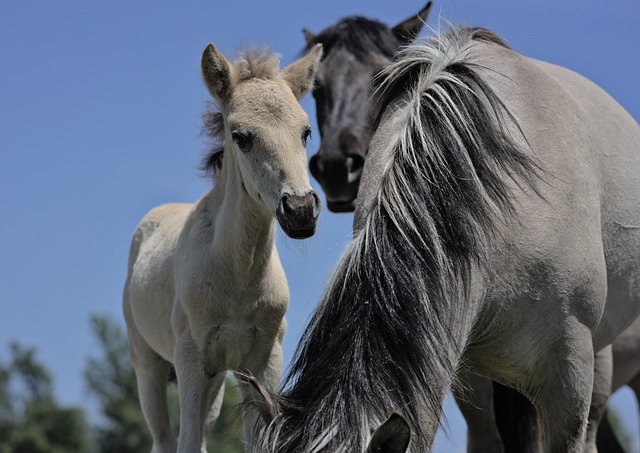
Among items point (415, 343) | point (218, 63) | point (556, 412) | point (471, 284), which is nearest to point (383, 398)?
point (415, 343)

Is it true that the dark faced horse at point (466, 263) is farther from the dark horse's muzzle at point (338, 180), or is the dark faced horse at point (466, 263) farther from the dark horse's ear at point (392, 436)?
the dark horse's muzzle at point (338, 180)

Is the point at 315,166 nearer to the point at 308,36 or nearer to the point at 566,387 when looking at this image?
the point at 308,36

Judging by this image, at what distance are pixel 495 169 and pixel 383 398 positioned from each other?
1121 millimetres

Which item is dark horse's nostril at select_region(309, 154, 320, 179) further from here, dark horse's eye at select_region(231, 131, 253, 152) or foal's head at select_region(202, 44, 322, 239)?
dark horse's eye at select_region(231, 131, 253, 152)

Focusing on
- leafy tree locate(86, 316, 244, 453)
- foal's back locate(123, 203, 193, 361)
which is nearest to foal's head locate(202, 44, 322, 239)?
foal's back locate(123, 203, 193, 361)

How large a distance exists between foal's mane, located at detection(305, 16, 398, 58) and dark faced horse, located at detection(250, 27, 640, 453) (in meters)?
2.83

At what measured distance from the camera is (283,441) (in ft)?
9.11

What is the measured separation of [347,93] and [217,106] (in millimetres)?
1802

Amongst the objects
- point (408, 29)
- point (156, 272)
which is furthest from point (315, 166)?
point (408, 29)

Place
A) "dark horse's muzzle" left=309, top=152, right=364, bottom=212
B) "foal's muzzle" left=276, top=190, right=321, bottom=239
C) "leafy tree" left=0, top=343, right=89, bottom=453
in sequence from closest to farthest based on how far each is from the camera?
"foal's muzzle" left=276, top=190, right=321, bottom=239 < "dark horse's muzzle" left=309, top=152, right=364, bottom=212 < "leafy tree" left=0, top=343, right=89, bottom=453

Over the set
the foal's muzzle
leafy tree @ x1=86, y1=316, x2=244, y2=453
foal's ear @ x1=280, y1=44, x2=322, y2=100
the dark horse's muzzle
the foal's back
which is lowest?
leafy tree @ x1=86, y1=316, x2=244, y2=453

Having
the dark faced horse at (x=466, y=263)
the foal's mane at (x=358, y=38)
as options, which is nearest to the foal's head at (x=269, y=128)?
the dark faced horse at (x=466, y=263)

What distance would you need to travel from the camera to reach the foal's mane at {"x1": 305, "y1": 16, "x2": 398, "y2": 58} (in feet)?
24.0

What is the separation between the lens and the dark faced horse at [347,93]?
636cm
